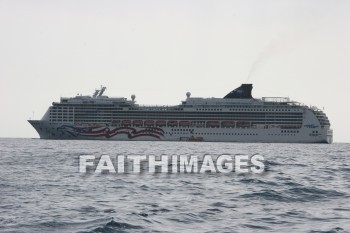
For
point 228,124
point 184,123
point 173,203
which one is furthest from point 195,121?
point 173,203

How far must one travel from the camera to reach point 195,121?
106m

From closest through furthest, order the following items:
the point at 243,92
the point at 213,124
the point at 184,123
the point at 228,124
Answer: the point at 228,124, the point at 213,124, the point at 184,123, the point at 243,92

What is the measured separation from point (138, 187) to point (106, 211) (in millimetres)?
5181

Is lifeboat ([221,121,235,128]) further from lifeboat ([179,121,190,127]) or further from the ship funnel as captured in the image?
the ship funnel

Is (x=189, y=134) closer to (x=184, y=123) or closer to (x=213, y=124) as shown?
(x=184, y=123)

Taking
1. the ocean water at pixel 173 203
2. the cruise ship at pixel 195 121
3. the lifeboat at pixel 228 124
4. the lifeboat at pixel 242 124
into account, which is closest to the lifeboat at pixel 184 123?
the cruise ship at pixel 195 121

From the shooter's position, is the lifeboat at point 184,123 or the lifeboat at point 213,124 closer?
the lifeboat at point 213,124

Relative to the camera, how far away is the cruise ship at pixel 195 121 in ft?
342

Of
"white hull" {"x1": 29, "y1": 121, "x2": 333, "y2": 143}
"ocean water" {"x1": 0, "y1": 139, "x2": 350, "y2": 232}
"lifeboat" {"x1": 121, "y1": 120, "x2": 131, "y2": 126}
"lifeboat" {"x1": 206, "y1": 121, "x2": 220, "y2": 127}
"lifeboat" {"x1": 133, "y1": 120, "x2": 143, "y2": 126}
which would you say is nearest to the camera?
"ocean water" {"x1": 0, "y1": 139, "x2": 350, "y2": 232}

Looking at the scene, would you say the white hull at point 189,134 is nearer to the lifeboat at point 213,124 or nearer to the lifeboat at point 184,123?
the lifeboat at point 184,123

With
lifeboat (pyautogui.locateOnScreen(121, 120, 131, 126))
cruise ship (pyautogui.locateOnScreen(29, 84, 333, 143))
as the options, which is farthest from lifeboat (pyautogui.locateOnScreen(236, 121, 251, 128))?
lifeboat (pyautogui.locateOnScreen(121, 120, 131, 126))

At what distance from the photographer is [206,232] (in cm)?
1074

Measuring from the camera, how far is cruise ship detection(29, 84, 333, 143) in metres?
104

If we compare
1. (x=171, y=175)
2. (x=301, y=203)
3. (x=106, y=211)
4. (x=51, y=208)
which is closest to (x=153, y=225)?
(x=106, y=211)
